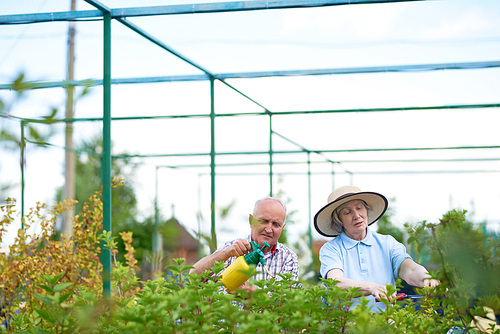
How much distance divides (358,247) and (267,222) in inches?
19.5

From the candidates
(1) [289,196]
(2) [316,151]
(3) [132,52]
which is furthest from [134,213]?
(2) [316,151]

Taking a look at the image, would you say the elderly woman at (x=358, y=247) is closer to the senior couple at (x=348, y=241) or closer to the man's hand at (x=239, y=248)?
the senior couple at (x=348, y=241)

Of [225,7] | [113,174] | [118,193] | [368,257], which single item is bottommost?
[368,257]

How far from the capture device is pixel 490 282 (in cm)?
123

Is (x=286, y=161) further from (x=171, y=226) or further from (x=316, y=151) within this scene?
(x=171, y=226)

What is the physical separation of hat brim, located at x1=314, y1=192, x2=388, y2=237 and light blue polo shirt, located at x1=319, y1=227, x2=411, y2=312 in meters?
0.17

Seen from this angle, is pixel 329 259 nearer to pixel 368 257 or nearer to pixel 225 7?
pixel 368 257

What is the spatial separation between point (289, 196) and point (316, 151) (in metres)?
1.41

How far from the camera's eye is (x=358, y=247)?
8.13ft

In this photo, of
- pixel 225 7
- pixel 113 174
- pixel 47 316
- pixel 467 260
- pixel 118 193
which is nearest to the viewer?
pixel 47 316

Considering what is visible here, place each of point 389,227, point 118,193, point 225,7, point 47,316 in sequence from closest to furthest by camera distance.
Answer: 1. point 47,316
2. point 225,7
3. point 389,227
4. point 118,193

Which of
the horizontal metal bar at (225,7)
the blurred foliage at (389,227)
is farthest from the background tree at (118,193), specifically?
the horizontal metal bar at (225,7)

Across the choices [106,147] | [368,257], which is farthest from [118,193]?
[368,257]

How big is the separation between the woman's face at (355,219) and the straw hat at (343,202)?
4 centimetres
